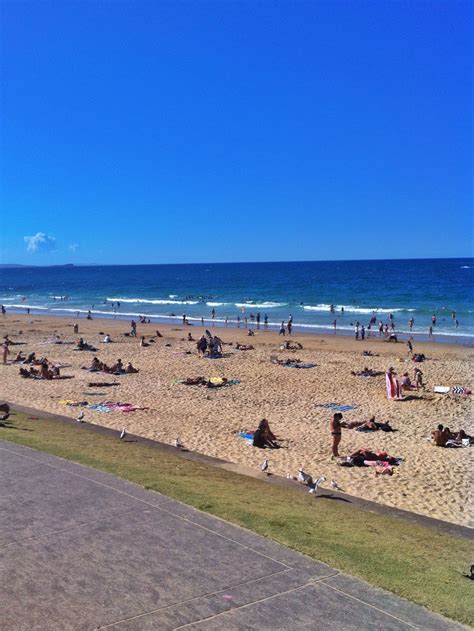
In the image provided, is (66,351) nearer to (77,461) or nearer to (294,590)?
(77,461)

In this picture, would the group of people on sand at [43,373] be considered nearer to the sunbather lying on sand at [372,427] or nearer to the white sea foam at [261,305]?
the sunbather lying on sand at [372,427]

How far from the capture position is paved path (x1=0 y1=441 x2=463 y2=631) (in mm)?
5531

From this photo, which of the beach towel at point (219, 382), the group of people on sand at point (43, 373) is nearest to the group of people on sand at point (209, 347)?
the beach towel at point (219, 382)

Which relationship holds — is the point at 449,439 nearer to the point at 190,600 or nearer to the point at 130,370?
the point at 190,600

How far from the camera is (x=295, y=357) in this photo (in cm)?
3158

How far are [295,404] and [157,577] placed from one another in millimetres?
14597

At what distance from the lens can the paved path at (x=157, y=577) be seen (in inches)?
218

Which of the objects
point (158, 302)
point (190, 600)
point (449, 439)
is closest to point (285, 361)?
point (449, 439)

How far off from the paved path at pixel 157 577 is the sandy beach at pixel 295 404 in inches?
193

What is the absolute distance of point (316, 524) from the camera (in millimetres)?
8367

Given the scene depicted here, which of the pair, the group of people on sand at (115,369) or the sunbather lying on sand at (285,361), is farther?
the sunbather lying on sand at (285,361)

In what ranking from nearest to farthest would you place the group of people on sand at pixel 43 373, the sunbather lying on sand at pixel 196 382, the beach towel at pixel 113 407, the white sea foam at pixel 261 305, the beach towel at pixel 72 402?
the beach towel at pixel 113 407, the beach towel at pixel 72 402, the sunbather lying on sand at pixel 196 382, the group of people on sand at pixel 43 373, the white sea foam at pixel 261 305

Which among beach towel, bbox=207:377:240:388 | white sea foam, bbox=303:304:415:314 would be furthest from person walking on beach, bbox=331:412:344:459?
white sea foam, bbox=303:304:415:314

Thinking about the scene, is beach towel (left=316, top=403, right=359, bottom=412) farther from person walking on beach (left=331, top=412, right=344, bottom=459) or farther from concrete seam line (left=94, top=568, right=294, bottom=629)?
concrete seam line (left=94, top=568, right=294, bottom=629)
